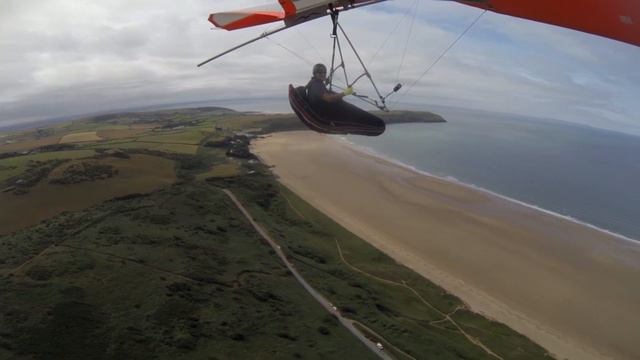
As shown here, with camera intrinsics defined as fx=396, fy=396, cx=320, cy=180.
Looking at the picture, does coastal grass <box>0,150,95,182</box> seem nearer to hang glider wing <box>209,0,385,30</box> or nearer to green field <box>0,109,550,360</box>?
green field <box>0,109,550,360</box>

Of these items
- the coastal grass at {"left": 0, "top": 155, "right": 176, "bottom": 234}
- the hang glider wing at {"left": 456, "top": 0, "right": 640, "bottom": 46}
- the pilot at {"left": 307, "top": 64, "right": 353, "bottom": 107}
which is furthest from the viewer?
the coastal grass at {"left": 0, "top": 155, "right": 176, "bottom": 234}

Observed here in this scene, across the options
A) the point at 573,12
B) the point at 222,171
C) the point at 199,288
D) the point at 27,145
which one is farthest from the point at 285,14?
the point at 27,145

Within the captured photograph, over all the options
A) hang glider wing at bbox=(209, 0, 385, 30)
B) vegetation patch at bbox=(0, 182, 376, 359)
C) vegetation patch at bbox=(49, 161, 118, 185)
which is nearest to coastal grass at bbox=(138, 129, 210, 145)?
vegetation patch at bbox=(49, 161, 118, 185)

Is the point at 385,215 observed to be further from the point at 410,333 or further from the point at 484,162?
the point at 484,162

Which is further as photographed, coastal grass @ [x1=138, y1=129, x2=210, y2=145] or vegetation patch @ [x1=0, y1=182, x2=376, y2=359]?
coastal grass @ [x1=138, y1=129, x2=210, y2=145]

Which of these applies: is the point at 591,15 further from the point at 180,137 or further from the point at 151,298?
the point at 180,137

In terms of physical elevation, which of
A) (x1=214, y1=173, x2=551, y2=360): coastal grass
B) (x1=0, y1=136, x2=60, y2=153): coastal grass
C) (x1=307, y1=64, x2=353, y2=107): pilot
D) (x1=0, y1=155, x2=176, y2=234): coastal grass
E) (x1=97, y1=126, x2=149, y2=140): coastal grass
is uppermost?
(x1=307, y1=64, x2=353, y2=107): pilot

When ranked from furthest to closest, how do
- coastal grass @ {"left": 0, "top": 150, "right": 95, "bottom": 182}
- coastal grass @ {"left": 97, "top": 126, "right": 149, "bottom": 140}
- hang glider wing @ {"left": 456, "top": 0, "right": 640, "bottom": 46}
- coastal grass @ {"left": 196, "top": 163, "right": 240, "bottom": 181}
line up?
coastal grass @ {"left": 97, "top": 126, "right": 149, "bottom": 140} < coastal grass @ {"left": 196, "top": 163, "right": 240, "bottom": 181} < coastal grass @ {"left": 0, "top": 150, "right": 95, "bottom": 182} < hang glider wing @ {"left": 456, "top": 0, "right": 640, "bottom": 46}
